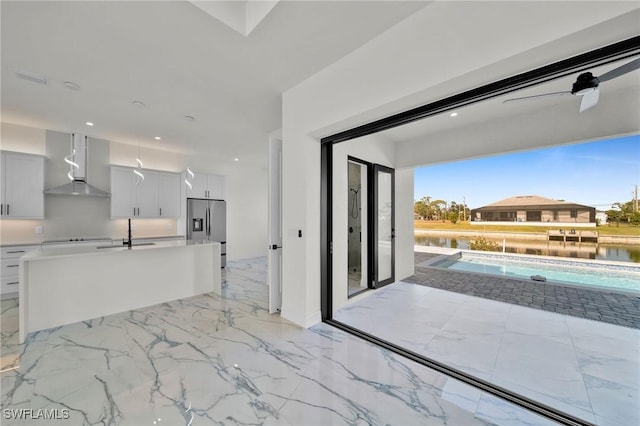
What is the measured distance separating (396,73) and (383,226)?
291 centimetres

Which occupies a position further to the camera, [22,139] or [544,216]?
[544,216]

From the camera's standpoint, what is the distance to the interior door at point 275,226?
3.15 metres

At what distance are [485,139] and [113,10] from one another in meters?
4.46

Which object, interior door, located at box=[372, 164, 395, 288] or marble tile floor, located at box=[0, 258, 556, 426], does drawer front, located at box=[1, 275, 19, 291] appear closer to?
marble tile floor, located at box=[0, 258, 556, 426]

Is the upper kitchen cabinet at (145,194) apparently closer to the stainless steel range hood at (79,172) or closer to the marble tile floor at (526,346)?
the stainless steel range hood at (79,172)

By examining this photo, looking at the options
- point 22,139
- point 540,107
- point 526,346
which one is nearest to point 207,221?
point 22,139

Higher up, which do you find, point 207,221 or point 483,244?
point 207,221

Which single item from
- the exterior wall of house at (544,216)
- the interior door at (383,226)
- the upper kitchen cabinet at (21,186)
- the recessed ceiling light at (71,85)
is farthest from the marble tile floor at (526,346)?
the upper kitchen cabinet at (21,186)

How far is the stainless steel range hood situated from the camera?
14.0ft

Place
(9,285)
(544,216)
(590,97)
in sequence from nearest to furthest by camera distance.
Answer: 1. (590,97)
2. (9,285)
3. (544,216)

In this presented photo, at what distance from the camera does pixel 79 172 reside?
4.46m

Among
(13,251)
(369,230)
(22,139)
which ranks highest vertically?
(22,139)

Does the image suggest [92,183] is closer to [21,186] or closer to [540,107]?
[21,186]

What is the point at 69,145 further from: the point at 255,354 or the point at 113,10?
the point at 255,354
